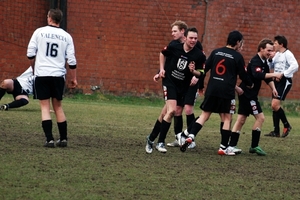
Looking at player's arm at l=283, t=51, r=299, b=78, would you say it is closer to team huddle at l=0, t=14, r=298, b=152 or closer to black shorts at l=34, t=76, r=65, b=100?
team huddle at l=0, t=14, r=298, b=152

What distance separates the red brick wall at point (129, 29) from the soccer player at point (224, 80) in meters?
11.9

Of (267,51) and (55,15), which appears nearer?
(55,15)

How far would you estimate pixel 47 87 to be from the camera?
10633 mm

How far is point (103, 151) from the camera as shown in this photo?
1034 cm

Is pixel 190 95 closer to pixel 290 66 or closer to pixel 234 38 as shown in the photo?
pixel 234 38

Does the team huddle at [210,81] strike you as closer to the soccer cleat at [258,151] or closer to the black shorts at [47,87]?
the soccer cleat at [258,151]

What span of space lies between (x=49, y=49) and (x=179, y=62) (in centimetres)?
189

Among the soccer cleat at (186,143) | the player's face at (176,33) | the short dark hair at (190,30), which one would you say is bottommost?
the soccer cleat at (186,143)

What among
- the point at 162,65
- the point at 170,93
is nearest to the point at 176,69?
the point at 162,65

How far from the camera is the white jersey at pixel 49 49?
1052cm

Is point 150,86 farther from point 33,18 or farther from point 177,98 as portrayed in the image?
point 177,98

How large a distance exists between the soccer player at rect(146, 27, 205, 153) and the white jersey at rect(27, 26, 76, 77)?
1428 millimetres

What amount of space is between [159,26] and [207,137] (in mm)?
9831

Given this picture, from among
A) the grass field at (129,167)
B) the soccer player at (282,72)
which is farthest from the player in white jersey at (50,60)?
the soccer player at (282,72)
